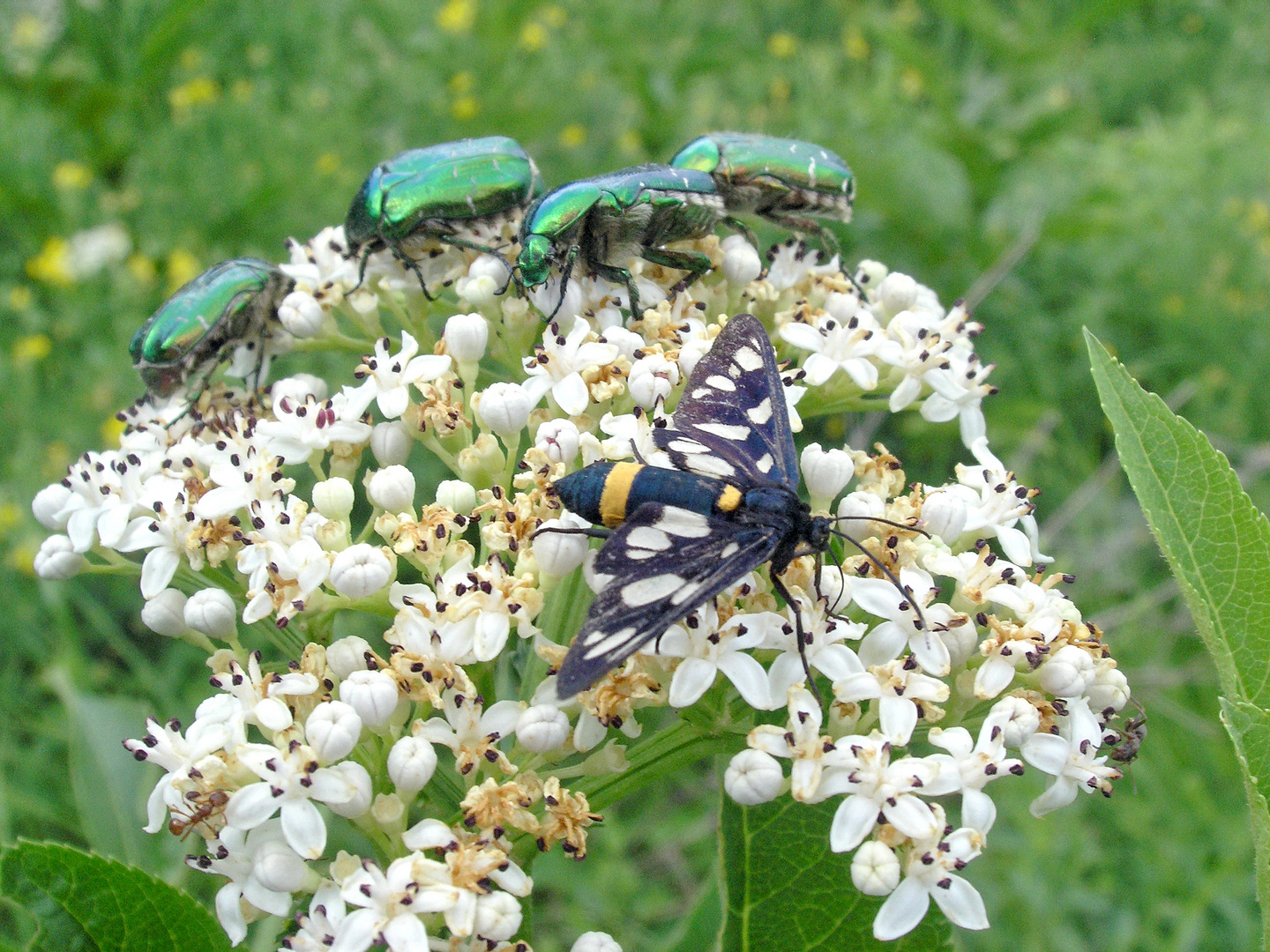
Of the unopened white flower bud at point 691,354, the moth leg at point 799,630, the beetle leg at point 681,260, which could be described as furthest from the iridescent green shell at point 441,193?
the moth leg at point 799,630

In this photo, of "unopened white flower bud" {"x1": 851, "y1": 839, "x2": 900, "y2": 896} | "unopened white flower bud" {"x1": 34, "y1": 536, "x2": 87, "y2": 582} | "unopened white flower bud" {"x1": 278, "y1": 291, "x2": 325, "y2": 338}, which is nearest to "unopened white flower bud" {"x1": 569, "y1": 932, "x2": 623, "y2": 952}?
"unopened white flower bud" {"x1": 851, "y1": 839, "x2": 900, "y2": 896}

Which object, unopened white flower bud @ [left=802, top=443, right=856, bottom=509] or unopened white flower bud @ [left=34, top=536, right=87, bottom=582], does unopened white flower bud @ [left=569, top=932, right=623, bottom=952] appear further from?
unopened white flower bud @ [left=34, top=536, right=87, bottom=582]

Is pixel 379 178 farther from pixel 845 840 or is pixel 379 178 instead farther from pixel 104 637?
pixel 104 637

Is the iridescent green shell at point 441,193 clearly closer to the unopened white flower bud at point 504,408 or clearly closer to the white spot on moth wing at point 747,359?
the unopened white flower bud at point 504,408

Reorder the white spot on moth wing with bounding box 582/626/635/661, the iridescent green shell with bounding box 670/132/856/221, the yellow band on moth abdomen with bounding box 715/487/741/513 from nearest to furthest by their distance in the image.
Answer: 1. the white spot on moth wing with bounding box 582/626/635/661
2. the yellow band on moth abdomen with bounding box 715/487/741/513
3. the iridescent green shell with bounding box 670/132/856/221

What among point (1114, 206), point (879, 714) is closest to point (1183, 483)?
point (879, 714)
